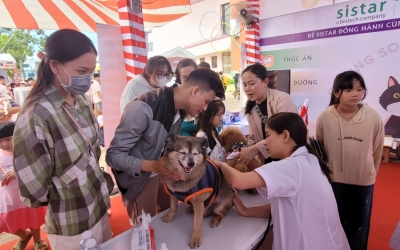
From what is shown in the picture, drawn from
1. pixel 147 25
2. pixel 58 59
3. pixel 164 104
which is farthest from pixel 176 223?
pixel 147 25

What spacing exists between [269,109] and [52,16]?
4.54m

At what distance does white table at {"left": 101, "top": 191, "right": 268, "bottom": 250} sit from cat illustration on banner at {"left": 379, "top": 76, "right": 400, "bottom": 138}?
4966mm

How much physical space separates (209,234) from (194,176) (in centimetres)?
36

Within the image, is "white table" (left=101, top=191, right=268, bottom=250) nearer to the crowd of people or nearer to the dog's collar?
the crowd of people

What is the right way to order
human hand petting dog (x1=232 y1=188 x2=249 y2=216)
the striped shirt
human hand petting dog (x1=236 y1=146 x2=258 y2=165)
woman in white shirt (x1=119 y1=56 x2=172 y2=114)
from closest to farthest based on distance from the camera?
the striped shirt
human hand petting dog (x1=232 y1=188 x2=249 y2=216)
human hand petting dog (x1=236 y1=146 x2=258 y2=165)
woman in white shirt (x1=119 y1=56 x2=172 y2=114)

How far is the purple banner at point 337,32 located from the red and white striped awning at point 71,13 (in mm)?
2471

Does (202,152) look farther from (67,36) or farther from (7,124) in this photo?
(7,124)

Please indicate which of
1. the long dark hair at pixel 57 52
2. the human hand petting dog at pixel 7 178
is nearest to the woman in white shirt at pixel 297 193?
the long dark hair at pixel 57 52

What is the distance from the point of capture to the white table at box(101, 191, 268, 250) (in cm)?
134

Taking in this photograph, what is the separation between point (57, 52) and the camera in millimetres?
1265

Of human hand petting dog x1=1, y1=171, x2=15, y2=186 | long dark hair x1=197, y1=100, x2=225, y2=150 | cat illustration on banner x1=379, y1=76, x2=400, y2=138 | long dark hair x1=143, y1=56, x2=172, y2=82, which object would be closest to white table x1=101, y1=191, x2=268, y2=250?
long dark hair x1=197, y1=100, x2=225, y2=150

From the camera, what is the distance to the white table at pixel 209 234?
1.34 meters

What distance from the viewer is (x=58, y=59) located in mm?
1276

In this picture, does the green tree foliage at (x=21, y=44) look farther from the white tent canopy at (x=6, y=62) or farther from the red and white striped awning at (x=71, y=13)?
the red and white striped awning at (x=71, y=13)
